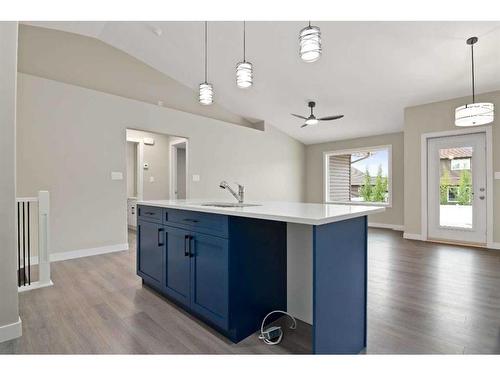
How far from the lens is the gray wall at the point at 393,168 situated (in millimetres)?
6395

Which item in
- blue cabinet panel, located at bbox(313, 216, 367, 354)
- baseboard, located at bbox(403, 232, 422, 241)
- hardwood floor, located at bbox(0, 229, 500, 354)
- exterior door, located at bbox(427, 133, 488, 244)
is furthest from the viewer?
baseboard, located at bbox(403, 232, 422, 241)

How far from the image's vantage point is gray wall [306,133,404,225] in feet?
21.0

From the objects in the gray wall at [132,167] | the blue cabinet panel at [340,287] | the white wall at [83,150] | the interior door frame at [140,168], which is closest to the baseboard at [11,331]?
the blue cabinet panel at [340,287]

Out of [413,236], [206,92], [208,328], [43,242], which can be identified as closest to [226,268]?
[208,328]

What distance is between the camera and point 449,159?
4.77 m

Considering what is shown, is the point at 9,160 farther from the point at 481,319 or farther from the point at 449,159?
the point at 449,159

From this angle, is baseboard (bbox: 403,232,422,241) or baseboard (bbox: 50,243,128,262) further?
baseboard (bbox: 403,232,422,241)

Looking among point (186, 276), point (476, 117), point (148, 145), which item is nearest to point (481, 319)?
point (186, 276)

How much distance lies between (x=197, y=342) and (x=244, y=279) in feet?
1.59

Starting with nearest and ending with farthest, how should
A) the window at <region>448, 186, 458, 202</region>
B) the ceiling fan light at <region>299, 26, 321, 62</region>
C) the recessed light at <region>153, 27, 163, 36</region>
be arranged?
1. the ceiling fan light at <region>299, 26, 321, 62</region>
2. the recessed light at <region>153, 27, 163, 36</region>
3. the window at <region>448, 186, 458, 202</region>

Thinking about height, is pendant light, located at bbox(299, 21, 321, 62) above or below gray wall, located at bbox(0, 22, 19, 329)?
above

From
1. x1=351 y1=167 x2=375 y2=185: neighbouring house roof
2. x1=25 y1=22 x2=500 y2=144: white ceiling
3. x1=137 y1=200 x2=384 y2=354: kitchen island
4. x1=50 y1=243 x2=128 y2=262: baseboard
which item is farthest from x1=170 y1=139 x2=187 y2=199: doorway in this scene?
x1=351 y1=167 x2=375 y2=185: neighbouring house roof

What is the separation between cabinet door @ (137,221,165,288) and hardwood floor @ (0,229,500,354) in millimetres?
166

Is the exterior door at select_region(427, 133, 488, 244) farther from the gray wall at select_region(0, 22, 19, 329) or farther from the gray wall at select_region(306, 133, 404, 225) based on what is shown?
the gray wall at select_region(0, 22, 19, 329)
